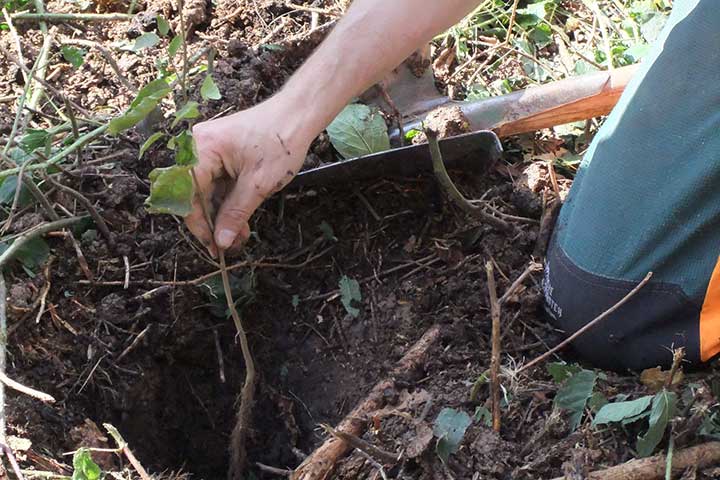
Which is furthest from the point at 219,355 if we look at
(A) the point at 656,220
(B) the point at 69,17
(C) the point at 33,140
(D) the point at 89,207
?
(B) the point at 69,17

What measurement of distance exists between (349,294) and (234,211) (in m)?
0.47

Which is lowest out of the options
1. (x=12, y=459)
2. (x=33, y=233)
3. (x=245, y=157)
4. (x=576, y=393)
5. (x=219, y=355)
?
(x=219, y=355)

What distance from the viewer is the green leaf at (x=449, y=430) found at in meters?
1.20

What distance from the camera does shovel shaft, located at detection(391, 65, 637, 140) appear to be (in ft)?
5.96

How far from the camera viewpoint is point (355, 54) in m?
1.32

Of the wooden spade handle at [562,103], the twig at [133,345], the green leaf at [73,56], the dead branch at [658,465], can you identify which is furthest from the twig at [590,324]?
the green leaf at [73,56]

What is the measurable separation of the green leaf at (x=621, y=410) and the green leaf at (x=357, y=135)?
0.84 m

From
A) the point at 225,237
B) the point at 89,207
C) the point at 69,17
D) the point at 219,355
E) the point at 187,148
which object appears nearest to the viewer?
the point at 187,148

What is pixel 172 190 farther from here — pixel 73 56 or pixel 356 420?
pixel 73 56

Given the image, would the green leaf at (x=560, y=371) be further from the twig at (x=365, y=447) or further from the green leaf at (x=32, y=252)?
the green leaf at (x=32, y=252)

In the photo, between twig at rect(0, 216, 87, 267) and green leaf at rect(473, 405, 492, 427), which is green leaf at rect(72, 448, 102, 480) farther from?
green leaf at rect(473, 405, 492, 427)

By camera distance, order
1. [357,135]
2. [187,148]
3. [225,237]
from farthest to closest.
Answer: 1. [357,135]
2. [225,237]
3. [187,148]

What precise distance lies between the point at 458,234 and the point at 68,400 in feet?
3.01

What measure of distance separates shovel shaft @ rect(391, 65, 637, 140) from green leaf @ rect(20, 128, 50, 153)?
0.83 metres
